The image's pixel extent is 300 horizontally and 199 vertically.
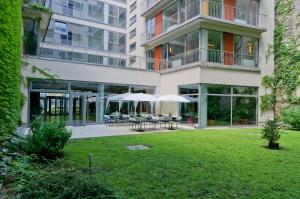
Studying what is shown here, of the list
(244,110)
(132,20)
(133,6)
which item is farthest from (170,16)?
(133,6)

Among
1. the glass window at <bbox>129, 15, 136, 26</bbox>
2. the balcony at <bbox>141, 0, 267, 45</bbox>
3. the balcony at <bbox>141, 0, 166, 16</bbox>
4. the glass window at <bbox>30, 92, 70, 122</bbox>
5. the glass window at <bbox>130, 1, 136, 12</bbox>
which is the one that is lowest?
the glass window at <bbox>30, 92, 70, 122</bbox>

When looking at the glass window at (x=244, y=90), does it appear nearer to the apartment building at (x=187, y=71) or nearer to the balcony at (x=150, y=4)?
the apartment building at (x=187, y=71)

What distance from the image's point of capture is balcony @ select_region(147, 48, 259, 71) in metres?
18.3

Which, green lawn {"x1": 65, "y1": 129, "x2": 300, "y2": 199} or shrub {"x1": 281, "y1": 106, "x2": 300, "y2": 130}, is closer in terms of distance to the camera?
green lawn {"x1": 65, "y1": 129, "x2": 300, "y2": 199}

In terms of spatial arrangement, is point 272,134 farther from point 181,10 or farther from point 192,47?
point 181,10

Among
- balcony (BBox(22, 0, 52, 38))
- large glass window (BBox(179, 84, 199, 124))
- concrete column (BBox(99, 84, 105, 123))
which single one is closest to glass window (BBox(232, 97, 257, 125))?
large glass window (BBox(179, 84, 199, 124))

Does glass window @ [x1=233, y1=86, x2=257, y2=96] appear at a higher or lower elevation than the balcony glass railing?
lower

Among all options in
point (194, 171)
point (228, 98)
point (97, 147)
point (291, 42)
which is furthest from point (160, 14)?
point (194, 171)

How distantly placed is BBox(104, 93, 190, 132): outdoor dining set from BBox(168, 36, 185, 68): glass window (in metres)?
3.97

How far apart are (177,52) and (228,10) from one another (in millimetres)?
4858

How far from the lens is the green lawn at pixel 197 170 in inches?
193

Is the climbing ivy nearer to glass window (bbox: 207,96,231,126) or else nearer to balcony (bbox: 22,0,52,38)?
glass window (bbox: 207,96,231,126)

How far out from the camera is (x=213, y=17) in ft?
58.6

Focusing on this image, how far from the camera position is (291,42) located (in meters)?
22.3
